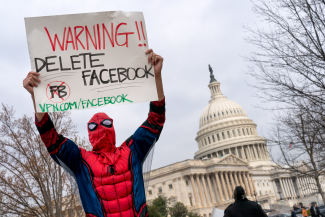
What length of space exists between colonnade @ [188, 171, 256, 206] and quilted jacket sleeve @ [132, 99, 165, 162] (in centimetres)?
6184

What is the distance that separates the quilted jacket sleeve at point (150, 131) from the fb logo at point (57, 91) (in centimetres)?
76

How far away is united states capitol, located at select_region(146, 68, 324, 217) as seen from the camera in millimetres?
63656

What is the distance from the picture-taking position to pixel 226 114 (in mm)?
108062

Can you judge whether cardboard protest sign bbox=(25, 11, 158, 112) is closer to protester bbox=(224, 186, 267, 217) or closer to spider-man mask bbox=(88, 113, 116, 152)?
spider-man mask bbox=(88, 113, 116, 152)

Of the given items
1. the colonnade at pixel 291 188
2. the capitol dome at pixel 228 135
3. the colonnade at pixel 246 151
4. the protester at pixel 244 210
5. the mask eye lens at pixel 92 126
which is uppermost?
the capitol dome at pixel 228 135

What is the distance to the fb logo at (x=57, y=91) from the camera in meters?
3.20

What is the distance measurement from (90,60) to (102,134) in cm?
76

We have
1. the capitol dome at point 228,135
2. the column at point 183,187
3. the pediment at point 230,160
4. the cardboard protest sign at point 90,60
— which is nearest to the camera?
the cardboard protest sign at point 90,60

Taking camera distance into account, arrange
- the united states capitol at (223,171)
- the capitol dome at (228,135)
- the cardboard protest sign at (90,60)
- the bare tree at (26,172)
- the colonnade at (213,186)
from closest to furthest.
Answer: the cardboard protest sign at (90,60)
the bare tree at (26,172)
the united states capitol at (223,171)
the colonnade at (213,186)
the capitol dome at (228,135)

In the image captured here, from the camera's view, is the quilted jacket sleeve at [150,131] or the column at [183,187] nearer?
the quilted jacket sleeve at [150,131]

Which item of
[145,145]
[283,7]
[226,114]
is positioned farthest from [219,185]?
[145,145]

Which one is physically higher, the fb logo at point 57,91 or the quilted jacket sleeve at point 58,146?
the fb logo at point 57,91

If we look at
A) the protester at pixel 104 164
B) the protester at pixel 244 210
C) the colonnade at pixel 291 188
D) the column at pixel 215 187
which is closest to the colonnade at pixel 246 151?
the colonnade at pixel 291 188

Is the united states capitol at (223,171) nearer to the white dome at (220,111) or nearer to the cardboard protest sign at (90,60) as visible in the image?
the white dome at (220,111)
